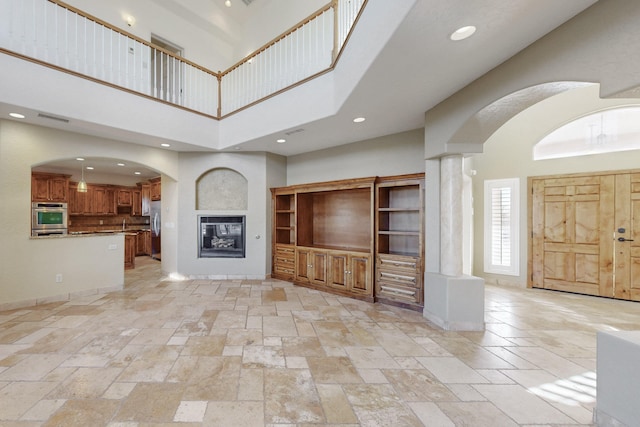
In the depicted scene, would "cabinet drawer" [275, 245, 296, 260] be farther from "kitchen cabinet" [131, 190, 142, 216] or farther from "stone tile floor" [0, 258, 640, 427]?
"kitchen cabinet" [131, 190, 142, 216]

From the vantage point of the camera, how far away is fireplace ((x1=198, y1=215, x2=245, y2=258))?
19.4ft

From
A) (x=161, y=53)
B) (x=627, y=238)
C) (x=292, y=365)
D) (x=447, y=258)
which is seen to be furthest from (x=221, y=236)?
(x=627, y=238)

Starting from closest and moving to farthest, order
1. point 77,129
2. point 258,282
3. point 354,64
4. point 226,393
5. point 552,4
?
point 552,4 < point 226,393 < point 354,64 < point 77,129 < point 258,282

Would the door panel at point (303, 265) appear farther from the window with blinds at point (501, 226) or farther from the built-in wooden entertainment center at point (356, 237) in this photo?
the window with blinds at point (501, 226)

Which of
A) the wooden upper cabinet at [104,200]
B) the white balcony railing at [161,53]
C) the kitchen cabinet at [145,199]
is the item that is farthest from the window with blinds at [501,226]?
the wooden upper cabinet at [104,200]

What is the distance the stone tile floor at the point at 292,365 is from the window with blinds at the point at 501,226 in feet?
4.33

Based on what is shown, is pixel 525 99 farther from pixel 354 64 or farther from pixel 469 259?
pixel 469 259

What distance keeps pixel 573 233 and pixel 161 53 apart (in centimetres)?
814

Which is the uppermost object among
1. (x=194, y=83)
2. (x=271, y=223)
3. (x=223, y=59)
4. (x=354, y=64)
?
(x=223, y=59)

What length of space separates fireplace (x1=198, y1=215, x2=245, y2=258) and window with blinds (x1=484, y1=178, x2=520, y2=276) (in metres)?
5.30

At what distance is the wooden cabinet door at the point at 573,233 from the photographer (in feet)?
14.6

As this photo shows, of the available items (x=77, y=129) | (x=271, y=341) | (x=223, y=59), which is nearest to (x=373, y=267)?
(x=271, y=341)

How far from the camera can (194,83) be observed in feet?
17.4

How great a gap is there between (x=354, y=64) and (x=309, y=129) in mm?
1573
